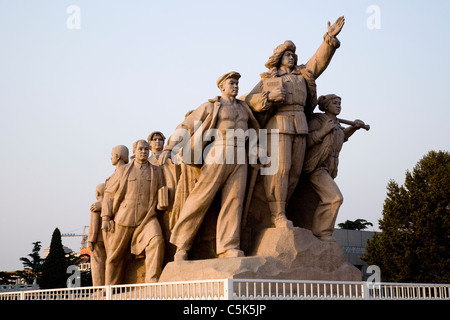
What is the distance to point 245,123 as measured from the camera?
27.9ft

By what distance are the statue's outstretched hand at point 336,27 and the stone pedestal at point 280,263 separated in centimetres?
270

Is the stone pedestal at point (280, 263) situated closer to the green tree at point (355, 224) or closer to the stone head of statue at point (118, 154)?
the stone head of statue at point (118, 154)

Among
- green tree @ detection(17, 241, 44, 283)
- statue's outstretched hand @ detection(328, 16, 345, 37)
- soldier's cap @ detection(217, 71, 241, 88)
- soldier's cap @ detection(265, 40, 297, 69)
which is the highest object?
statue's outstretched hand @ detection(328, 16, 345, 37)

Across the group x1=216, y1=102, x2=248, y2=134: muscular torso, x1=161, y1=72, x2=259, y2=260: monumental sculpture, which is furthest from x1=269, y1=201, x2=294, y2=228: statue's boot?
x1=216, y1=102, x2=248, y2=134: muscular torso

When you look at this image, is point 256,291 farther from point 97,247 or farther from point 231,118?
point 97,247

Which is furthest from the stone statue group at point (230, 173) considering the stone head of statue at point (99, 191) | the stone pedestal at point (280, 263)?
the stone head of statue at point (99, 191)

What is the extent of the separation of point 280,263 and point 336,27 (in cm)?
331

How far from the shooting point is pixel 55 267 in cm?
1964

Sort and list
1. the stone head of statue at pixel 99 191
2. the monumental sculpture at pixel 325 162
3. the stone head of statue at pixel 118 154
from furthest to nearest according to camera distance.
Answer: the stone head of statue at pixel 99 191 → the stone head of statue at pixel 118 154 → the monumental sculpture at pixel 325 162

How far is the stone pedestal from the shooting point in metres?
7.75

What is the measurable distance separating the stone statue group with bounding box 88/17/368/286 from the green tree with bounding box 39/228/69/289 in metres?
10.1

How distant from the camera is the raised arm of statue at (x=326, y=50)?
29.4ft

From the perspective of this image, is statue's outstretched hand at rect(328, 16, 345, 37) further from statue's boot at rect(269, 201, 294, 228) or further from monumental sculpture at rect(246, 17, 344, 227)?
statue's boot at rect(269, 201, 294, 228)
